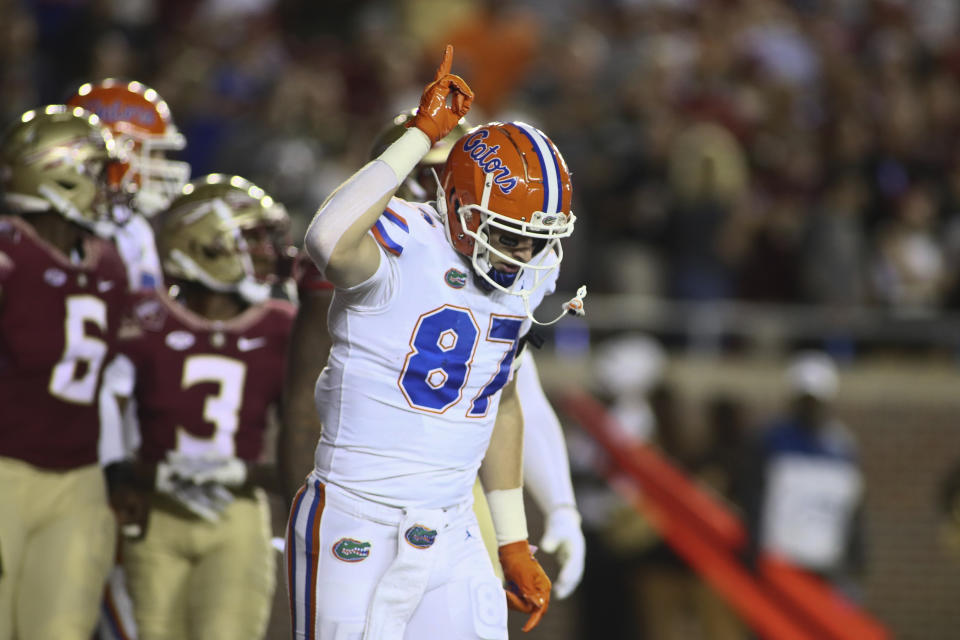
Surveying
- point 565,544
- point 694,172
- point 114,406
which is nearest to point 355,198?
point 565,544

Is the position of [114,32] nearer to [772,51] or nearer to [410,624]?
[772,51]

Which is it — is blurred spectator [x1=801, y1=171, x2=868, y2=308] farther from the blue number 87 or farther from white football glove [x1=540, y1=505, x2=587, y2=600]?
the blue number 87

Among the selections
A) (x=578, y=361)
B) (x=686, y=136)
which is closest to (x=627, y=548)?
(x=578, y=361)

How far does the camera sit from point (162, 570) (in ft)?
14.4

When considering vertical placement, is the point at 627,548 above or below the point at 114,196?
below

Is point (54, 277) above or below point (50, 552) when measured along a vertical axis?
above

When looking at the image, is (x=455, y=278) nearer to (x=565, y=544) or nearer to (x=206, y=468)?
(x=565, y=544)

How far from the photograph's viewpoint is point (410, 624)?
3342 mm

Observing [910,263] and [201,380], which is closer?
[201,380]

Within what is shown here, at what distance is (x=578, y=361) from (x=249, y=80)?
9.99 feet

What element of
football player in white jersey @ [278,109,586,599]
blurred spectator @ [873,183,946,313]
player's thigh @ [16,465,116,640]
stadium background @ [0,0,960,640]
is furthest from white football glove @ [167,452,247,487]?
blurred spectator @ [873,183,946,313]

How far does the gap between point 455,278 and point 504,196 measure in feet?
0.77

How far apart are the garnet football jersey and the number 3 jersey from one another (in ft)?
0.52

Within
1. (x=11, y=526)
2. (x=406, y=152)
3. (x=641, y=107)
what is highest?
(x=641, y=107)
